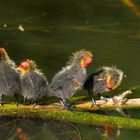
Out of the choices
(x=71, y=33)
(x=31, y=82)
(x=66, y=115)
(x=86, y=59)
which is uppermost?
(x=71, y=33)

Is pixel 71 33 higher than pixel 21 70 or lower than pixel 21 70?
higher

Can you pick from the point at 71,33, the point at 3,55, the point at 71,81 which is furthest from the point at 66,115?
the point at 71,33

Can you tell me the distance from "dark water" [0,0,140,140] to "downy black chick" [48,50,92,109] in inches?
12.0

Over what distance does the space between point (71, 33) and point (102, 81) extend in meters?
2.61

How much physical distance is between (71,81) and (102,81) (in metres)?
0.33

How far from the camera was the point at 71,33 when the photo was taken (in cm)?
797

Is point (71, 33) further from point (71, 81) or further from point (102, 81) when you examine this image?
point (71, 81)

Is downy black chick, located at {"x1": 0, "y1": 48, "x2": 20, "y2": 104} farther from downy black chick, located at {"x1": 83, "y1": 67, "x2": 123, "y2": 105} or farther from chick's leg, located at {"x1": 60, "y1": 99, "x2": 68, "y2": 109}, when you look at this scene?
downy black chick, located at {"x1": 83, "y1": 67, "x2": 123, "y2": 105}

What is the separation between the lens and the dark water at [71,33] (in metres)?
6.72

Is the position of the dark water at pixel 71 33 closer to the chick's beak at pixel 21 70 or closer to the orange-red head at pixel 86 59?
the chick's beak at pixel 21 70

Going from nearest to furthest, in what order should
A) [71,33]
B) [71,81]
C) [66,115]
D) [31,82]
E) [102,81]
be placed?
[66,115]
[31,82]
[71,81]
[102,81]
[71,33]

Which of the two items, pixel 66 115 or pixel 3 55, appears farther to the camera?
pixel 3 55

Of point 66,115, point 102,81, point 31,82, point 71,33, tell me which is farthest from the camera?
point 71,33

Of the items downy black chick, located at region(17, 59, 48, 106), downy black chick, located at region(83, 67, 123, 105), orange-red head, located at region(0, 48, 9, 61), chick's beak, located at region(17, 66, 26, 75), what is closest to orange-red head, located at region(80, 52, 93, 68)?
downy black chick, located at region(83, 67, 123, 105)
